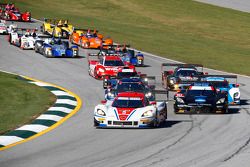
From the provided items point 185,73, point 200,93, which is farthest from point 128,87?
point 185,73

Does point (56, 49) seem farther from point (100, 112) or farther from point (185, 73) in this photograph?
point (100, 112)

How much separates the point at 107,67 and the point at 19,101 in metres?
11.3

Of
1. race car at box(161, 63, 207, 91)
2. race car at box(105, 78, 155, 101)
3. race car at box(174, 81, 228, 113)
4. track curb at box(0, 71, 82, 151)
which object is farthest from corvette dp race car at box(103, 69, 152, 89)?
race car at box(174, 81, 228, 113)

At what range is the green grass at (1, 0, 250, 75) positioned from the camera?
5825 cm

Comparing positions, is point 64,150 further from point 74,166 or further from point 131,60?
point 131,60

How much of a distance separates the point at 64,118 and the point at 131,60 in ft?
64.7

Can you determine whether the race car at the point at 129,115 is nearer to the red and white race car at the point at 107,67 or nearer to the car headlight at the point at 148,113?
the car headlight at the point at 148,113

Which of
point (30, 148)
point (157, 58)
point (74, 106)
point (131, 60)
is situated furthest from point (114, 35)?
point (30, 148)

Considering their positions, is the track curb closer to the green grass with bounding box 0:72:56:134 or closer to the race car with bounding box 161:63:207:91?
the green grass with bounding box 0:72:56:134

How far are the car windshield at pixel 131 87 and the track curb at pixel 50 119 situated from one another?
2.21m

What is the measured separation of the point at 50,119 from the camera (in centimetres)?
2966

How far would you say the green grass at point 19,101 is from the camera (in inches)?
1139

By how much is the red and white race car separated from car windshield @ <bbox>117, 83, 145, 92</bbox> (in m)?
8.30

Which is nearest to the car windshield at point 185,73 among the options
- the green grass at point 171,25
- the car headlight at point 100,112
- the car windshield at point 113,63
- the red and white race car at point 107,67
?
the red and white race car at point 107,67
